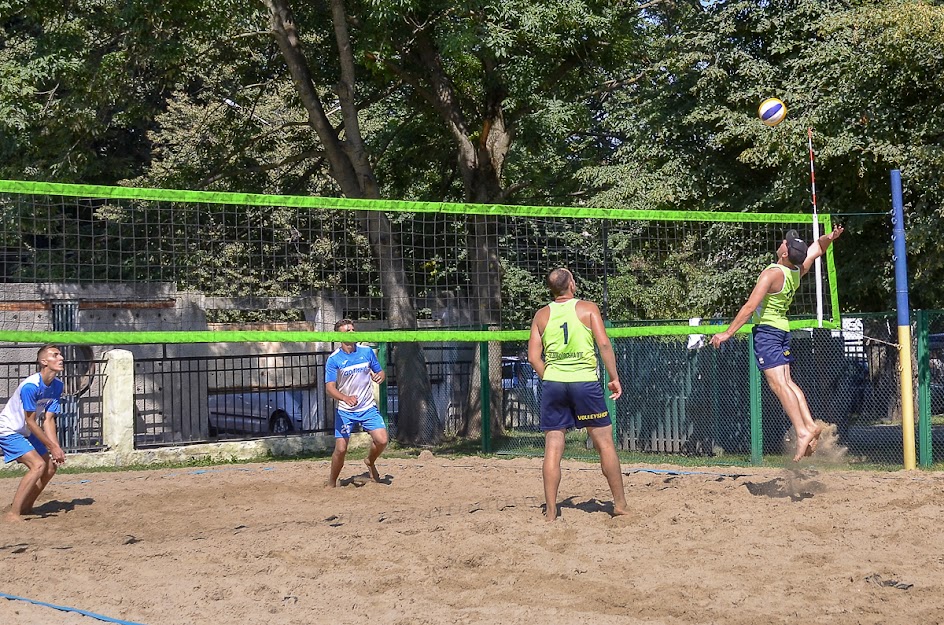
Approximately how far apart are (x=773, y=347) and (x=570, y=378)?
6.83 feet

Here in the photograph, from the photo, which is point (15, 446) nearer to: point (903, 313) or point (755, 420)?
point (755, 420)

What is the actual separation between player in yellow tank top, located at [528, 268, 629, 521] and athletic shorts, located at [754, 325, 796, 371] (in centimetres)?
172

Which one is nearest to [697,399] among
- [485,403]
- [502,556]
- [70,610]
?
[485,403]

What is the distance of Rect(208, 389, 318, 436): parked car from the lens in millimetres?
18484

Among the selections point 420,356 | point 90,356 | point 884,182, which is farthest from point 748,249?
point 90,356

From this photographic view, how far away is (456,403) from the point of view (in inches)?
739

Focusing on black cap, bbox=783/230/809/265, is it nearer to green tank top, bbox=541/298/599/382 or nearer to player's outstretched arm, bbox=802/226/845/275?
player's outstretched arm, bbox=802/226/845/275

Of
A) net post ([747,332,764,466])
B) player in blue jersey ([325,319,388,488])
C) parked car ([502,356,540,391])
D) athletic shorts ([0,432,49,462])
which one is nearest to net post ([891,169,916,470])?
net post ([747,332,764,466])

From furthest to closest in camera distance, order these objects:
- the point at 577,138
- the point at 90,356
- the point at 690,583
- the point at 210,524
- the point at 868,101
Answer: the point at 577,138
the point at 90,356
the point at 868,101
the point at 210,524
the point at 690,583

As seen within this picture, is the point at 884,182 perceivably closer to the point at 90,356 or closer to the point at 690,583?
the point at 690,583

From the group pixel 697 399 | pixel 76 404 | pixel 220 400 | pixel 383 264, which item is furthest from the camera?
pixel 220 400

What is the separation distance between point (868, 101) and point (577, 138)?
10108 mm

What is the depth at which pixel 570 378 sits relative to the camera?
24.3ft

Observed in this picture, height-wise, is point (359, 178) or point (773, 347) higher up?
point (359, 178)
